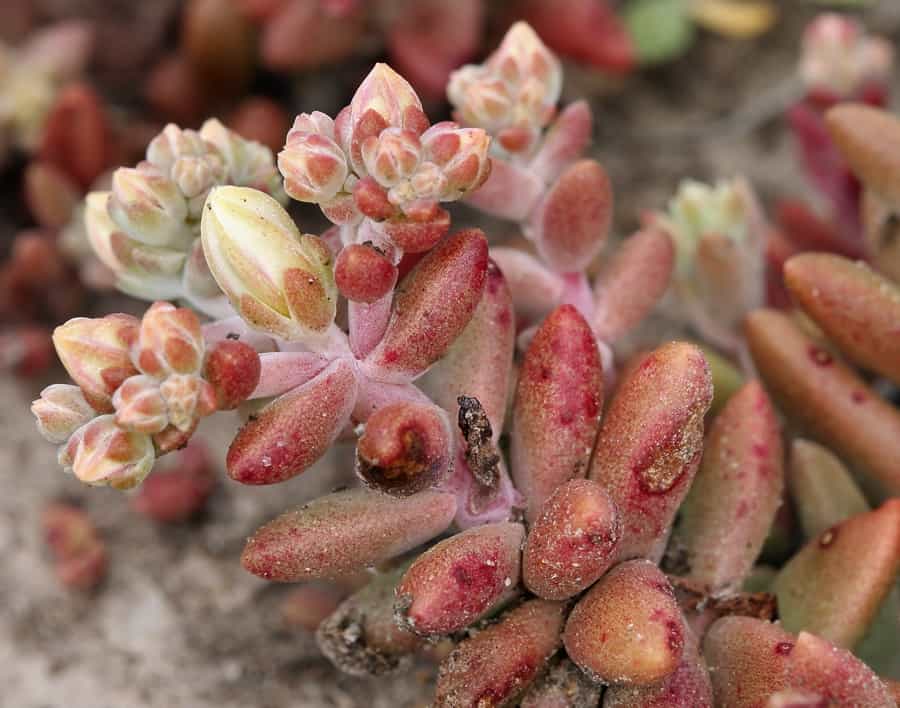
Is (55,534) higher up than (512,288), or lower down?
lower down

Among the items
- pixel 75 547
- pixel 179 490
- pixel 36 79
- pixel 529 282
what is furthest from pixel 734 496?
pixel 36 79

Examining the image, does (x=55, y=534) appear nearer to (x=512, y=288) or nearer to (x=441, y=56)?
(x=512, y=288)

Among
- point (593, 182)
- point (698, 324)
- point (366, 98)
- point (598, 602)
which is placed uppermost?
point (366, 98)

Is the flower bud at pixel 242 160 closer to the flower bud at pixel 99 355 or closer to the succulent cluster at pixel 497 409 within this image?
the succulent cluster at pixel 497 409

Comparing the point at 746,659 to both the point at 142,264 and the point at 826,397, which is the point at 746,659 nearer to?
the point at 826,397

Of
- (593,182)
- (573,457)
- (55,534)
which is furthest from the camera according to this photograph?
(55,534)

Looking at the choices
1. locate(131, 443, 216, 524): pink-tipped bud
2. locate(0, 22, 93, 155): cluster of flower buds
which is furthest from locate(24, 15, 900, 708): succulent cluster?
locate(0, 22, 93, 155): cluster of flower buds

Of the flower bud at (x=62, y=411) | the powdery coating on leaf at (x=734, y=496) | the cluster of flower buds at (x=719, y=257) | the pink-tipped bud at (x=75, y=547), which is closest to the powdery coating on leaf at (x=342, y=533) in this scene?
the flower bud at (x=62, y=411)

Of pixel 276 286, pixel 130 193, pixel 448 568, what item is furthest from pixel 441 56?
pixel 448 568
